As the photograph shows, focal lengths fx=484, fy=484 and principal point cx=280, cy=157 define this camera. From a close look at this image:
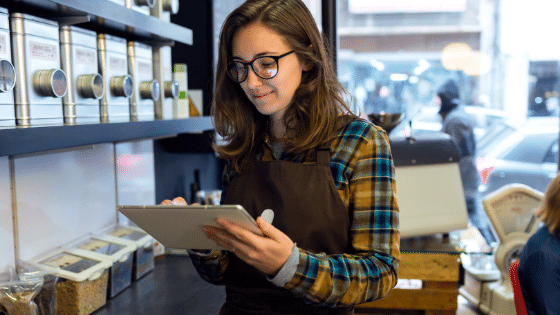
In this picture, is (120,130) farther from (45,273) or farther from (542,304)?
(542,304)

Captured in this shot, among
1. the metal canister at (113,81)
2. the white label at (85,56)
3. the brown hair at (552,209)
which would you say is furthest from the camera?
the brown hair at (552,209)

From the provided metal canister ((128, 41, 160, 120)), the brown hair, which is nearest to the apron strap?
metal canister ((128, 41, 160, 120))

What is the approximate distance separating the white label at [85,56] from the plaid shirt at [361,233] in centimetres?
81

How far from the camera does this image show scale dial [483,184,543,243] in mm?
2900

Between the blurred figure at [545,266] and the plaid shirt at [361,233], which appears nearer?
the plaid shirt at [361,233]

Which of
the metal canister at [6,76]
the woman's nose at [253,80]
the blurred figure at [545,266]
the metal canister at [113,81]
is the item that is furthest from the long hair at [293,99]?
the blurred figure at [545,266]

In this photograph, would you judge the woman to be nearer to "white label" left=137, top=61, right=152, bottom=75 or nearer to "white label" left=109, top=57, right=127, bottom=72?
"white label" left=109, top=57, right=127, bottom=72

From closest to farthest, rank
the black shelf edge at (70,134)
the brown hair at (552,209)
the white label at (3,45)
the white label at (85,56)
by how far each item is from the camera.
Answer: the black shelf edge at (70,134) → the white label at (3,45) → the white label at (85,56) → the brown hair at (552,209)

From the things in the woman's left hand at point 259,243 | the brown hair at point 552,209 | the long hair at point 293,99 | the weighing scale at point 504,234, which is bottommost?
A: the weighing scale at point 504,234

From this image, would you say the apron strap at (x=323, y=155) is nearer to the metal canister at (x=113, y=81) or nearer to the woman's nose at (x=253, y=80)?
the woman's nose at (x=253, y=80)

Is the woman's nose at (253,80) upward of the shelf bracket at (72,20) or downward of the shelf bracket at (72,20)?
downward

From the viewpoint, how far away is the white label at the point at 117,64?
1601 mm

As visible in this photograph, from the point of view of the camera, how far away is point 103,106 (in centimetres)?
154

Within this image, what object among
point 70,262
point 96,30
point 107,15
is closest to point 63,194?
point 70,262
